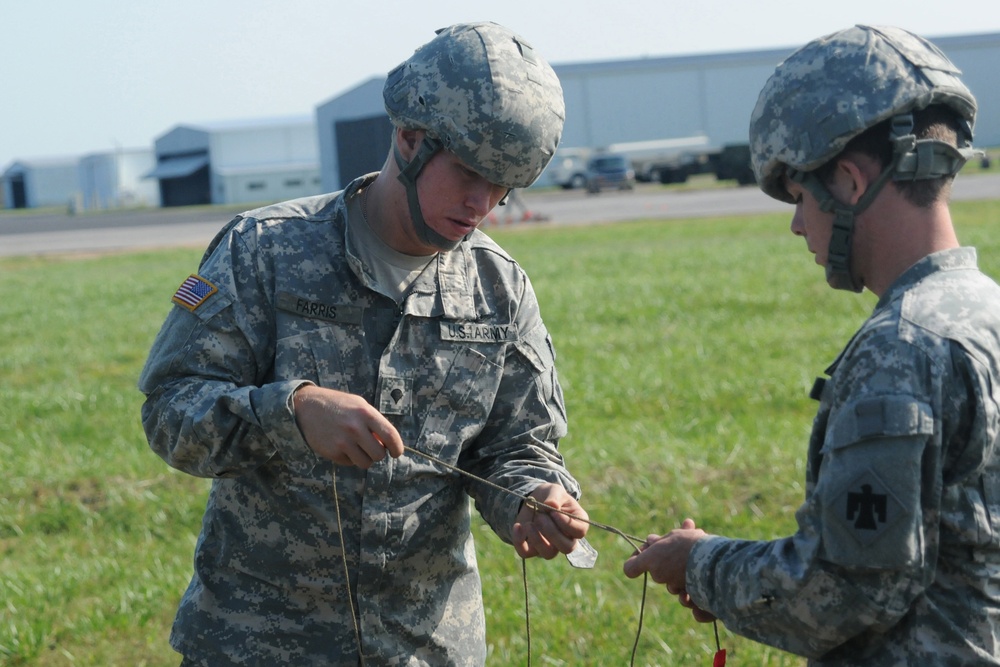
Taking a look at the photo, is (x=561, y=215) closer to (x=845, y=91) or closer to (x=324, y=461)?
(x=324, y=461)

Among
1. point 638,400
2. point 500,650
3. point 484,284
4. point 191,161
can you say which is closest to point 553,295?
point 638,400

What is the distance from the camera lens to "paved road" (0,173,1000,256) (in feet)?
95.1

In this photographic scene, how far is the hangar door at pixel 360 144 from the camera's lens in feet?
183

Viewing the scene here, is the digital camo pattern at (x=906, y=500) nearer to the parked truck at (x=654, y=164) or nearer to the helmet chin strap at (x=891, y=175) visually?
the helmet chin strap at (x=891, y=175)

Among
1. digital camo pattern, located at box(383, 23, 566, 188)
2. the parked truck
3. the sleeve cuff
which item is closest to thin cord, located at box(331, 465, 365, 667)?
the sleeve cuff

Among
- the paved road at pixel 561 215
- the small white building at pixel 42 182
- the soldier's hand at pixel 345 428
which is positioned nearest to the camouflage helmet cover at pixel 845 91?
the soldier's hand at pixel 345 428

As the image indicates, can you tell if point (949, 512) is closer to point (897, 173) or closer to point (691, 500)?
point (897, 173)

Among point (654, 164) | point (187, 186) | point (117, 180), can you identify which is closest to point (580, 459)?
point (654, 164)

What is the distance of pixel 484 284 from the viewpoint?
3.34 metres

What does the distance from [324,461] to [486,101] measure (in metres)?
0.99

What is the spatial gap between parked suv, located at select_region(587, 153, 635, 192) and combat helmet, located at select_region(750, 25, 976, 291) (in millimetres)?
44905

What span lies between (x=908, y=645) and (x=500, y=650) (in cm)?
281

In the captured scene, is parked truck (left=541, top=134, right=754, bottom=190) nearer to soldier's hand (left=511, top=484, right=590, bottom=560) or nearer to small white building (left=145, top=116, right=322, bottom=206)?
small white building (left=145, top=116, right=322, bottom=206)

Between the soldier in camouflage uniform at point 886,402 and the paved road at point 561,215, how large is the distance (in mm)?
25025
